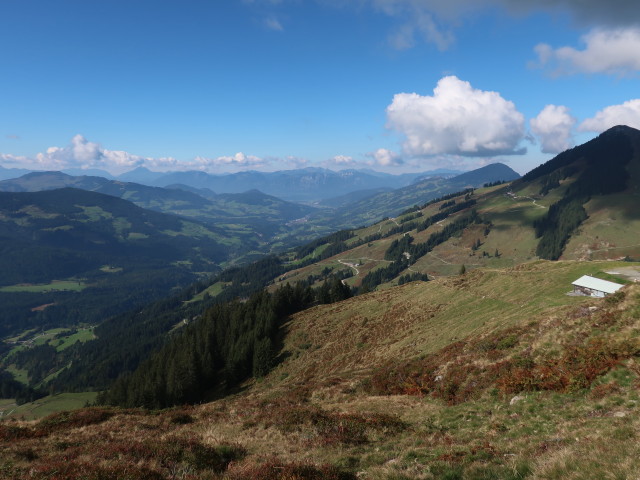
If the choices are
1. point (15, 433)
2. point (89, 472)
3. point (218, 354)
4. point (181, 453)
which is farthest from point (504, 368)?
point (218, 354)

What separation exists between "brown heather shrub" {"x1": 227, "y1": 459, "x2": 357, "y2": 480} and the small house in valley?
4815cm

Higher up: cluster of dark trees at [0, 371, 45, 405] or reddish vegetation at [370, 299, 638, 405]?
reddish vegetation at [370, 299, 638, 405]

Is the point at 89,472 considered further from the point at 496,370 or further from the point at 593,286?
the point at 593,286

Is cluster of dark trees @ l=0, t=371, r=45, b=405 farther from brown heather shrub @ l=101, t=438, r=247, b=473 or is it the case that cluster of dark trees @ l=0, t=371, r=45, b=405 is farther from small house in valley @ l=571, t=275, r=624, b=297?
small house in valley @ l=571, t=275, r=624, b=297

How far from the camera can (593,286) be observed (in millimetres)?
45500

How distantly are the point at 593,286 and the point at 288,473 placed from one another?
52.5 m

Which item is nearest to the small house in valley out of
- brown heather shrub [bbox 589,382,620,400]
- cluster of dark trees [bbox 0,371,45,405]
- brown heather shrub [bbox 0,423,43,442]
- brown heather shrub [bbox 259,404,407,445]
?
brown heather shrub [bbox 589,382,620,400]

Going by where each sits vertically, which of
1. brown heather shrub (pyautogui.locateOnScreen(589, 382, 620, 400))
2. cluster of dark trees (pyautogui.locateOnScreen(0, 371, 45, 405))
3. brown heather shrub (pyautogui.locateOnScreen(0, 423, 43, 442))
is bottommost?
cluster of dark trees (pyautogui.locateOnScreen(0, 371, 45, 405))

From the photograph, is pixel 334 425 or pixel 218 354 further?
pixel 218 354

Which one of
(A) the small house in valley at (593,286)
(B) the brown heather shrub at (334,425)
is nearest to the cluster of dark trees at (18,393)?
(B) the brown heather shrub at (334,425)

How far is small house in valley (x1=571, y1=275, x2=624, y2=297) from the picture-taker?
44125 millimetres

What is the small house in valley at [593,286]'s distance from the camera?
1737 inches

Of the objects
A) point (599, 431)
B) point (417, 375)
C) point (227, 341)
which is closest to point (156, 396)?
point (227, 341)

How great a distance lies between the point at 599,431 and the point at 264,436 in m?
17.7
